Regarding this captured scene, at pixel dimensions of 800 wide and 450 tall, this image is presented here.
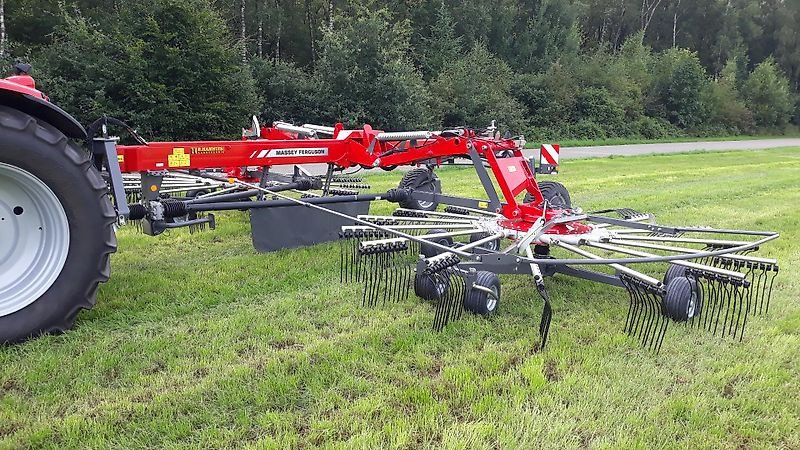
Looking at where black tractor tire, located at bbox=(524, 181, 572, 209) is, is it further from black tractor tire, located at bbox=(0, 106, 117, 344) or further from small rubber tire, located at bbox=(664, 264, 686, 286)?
black tractor tire, located at bbox=(0, 106, 117, 344)

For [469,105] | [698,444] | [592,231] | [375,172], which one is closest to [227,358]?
[698,444]

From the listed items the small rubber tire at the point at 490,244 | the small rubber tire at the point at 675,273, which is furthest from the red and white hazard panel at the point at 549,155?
the small rubber tire at the point at 675,273

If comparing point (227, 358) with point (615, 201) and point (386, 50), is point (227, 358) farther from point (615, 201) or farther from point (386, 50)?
point (386, 50)

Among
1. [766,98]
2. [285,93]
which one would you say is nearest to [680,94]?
[766,98]

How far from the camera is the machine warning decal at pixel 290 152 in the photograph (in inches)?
184

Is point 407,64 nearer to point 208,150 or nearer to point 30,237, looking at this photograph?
point 208,150

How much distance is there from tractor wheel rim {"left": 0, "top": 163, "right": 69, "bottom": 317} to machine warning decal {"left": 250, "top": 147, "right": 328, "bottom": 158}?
1.70 metres

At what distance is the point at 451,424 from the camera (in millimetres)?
2477

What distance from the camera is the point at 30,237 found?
3.13 metres

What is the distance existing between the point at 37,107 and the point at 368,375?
2151 millimetres

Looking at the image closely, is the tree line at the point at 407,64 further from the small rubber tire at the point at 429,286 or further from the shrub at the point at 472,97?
the small rubber tire at the point at 429,286

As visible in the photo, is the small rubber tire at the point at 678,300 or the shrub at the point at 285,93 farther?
the shrub at the point at 285,93

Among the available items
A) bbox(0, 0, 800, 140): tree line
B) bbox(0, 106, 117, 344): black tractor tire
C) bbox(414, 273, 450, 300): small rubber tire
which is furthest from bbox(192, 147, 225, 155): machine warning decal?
bbox(0, 0, 800, 140): tree line

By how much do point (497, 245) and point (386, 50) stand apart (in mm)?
15041
